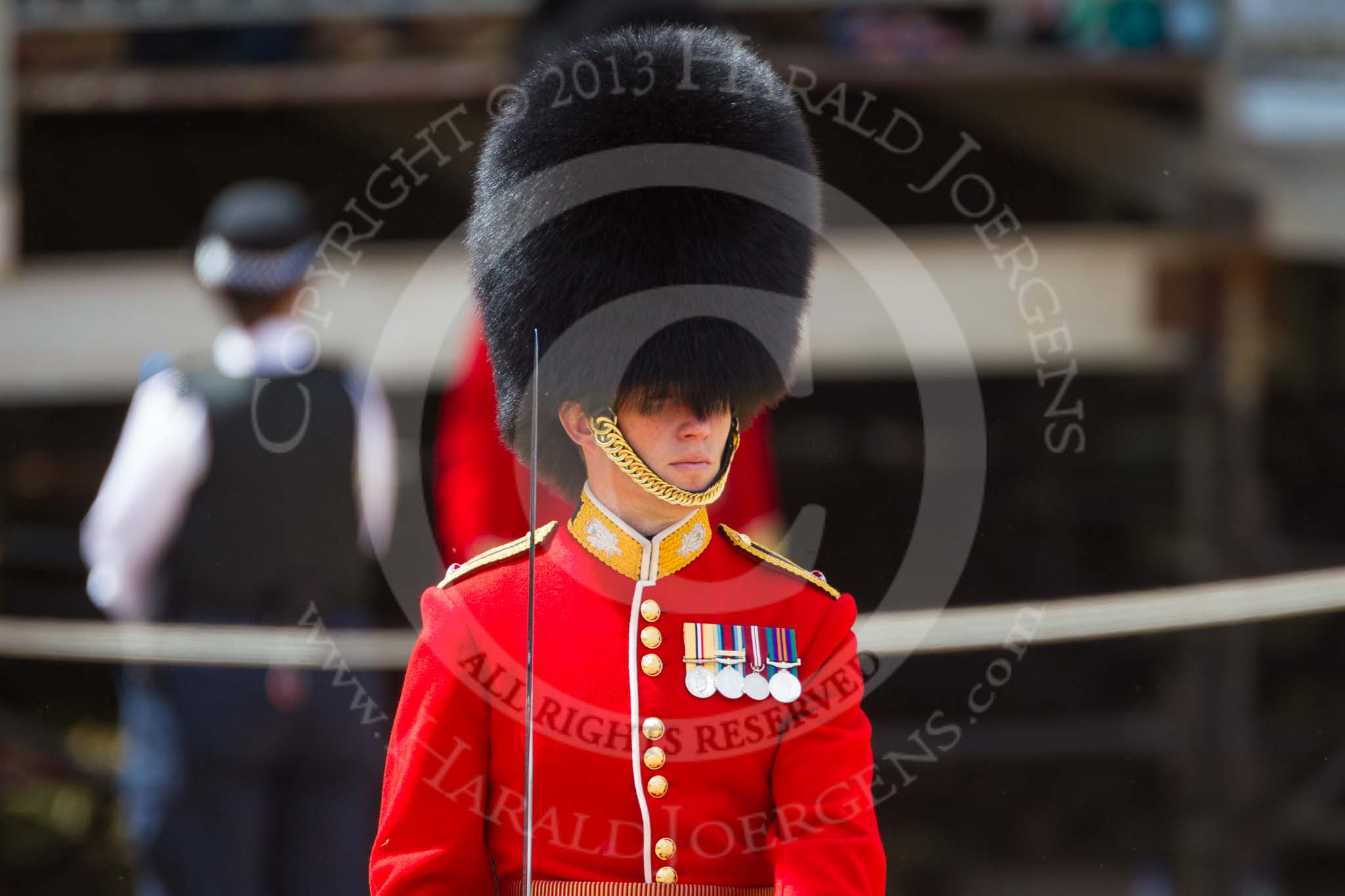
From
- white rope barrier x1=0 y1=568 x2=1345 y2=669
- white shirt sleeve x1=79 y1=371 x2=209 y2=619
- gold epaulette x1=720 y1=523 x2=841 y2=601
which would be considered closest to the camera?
gold epaulette x1=720 y1=523 x2=841 y2=601

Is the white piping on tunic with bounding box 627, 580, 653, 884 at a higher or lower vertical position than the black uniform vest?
lower

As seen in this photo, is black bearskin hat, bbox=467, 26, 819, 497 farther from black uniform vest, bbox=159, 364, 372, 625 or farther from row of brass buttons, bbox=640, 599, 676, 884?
black uniform vest, bbox=159, 364, 372, 625

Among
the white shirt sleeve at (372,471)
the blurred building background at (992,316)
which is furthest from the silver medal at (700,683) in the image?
the blurred building background at (992,316)

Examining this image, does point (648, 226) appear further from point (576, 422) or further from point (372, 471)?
point (372, 471)

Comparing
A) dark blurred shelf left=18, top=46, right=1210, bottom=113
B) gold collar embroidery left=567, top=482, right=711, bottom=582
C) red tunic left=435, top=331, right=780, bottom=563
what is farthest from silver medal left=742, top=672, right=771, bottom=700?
dark blurred shelf left=18, top=46, right=1210, bottom=113

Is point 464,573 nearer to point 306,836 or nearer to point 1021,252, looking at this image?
point 306,836

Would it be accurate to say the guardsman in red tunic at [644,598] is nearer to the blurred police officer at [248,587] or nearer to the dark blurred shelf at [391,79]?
the blurred police officer at [248,587]

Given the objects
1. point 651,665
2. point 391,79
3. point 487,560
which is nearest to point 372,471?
point 487,560

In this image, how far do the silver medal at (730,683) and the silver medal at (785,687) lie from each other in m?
0.03

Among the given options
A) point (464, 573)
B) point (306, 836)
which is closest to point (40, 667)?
point (306, 836)

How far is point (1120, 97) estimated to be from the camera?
3729mm

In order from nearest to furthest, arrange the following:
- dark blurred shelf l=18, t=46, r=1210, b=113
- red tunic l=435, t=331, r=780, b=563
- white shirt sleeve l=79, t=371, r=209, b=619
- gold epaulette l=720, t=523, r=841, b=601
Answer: gold epaulette l=720, t=523, r=841, b=601
red tunic l=435, t=331, r=780, b=563
white shirt sleeve l=79, t=371, r=209, b=619
dark blurred shelf l=18, t=46, r=1210, b=113

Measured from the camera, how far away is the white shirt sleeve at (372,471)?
2479 millimetres

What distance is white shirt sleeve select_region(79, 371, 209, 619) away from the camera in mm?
2385
